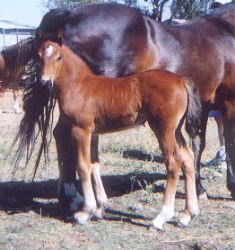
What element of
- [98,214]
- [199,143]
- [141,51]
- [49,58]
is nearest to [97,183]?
[98,214]

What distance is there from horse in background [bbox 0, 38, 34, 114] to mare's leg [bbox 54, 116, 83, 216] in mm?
636

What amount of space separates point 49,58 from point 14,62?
90 centimetres

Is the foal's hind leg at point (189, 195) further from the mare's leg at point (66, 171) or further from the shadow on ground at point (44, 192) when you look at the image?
the mare's leg at point (66, 171)

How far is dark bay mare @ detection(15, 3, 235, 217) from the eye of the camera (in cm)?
525

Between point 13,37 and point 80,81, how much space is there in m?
36.7

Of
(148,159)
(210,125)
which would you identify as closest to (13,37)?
(210,125)

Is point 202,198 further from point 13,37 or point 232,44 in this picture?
point 13,37

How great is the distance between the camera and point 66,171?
5.23 m

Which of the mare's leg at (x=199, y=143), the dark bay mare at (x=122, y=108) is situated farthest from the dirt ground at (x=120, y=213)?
the mare's leg at (x=199, y=143)

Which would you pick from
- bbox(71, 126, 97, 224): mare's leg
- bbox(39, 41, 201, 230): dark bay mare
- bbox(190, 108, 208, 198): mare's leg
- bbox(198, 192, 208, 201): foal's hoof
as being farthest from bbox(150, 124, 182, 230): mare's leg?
bbox(190, 108, 208, 198): mare's leg

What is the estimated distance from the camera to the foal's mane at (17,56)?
17.0 feet

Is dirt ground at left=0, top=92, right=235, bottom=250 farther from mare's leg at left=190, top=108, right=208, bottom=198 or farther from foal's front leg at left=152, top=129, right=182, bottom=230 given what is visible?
mare's leg at left=190, top=108, right=208, bottom=198

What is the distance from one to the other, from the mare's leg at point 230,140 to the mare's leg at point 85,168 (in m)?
1.81

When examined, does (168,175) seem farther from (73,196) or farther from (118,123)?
(73,196)
